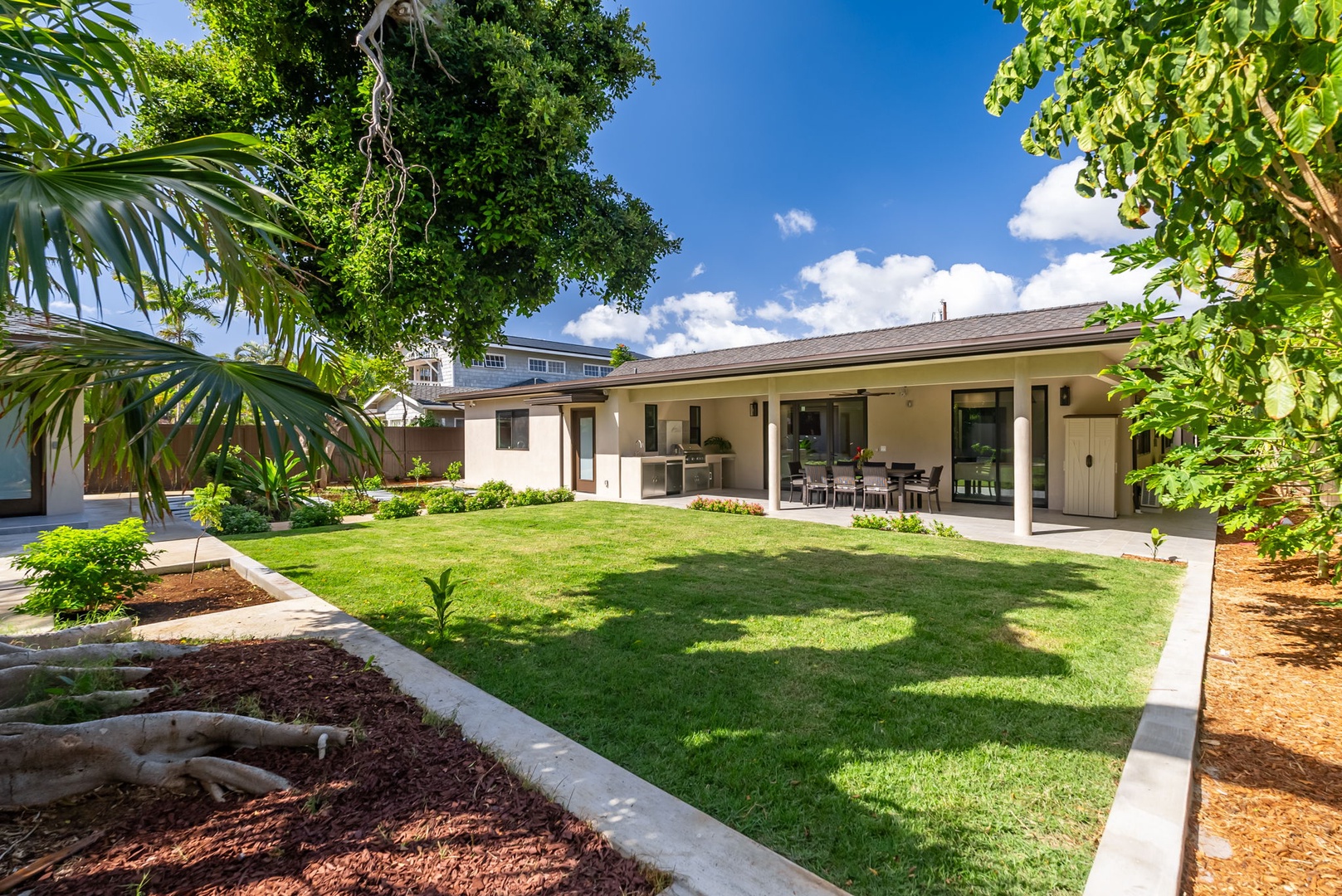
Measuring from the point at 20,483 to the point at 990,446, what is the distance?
2084cm

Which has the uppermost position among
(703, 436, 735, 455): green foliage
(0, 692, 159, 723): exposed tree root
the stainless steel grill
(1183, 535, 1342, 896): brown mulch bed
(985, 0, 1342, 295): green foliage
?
(985, 0, 1342, 295): green foliage

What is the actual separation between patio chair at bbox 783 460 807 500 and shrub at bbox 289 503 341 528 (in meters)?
10.6

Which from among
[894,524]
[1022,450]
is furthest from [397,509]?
[1022,450]

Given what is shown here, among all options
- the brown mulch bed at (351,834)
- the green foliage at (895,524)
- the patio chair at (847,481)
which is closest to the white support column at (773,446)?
the patio chair at (847,481)

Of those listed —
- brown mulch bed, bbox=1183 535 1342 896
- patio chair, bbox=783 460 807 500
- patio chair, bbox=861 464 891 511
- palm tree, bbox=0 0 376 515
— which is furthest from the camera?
patio chair, bbox=783 460 807 500

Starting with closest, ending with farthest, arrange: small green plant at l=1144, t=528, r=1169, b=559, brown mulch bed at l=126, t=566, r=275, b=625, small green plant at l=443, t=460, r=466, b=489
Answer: brown mulch bed at l=126, t=566, r=275, b=625
small green plant at l=1144, t=528, r=1169, b=559
small green plant at l=443, t=460, r=466, b=489

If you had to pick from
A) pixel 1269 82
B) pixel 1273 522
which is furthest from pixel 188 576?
pixel 1273 522

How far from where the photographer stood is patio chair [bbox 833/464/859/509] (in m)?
14.1

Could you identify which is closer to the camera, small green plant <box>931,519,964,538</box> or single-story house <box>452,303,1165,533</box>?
small green plant <box>931,519,964,538</box>

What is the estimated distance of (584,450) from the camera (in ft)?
60.3

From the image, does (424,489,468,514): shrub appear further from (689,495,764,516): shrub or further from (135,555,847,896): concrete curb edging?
(135,555,847,896): concrete curb edging

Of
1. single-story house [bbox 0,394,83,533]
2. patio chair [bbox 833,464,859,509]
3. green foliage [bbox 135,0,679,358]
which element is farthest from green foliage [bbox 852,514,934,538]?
single-story house [bbox 0,394,83,533]

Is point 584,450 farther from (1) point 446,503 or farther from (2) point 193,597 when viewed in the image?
(2) point 193,597

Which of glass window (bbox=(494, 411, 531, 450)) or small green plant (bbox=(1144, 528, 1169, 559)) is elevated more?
glass window (bbox=(494, 411, 531, 450))
